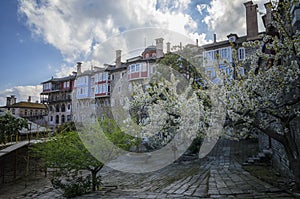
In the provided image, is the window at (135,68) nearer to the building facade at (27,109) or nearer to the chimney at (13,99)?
the building facade at (27,109)

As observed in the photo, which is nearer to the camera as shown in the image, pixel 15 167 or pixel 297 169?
pixel 297 169

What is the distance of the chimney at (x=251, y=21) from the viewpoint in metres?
20.6

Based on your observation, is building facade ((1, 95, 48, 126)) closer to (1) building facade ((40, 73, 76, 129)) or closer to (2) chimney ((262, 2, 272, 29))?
(1) building facade ((40, 73, 76, 129))

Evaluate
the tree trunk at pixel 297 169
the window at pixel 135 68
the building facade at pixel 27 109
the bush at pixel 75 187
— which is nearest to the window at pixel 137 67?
the window at pixel 135 68

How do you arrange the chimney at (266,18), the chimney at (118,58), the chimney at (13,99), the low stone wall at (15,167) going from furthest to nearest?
the chimney at (13,99) < the chimney at (118,58) < the low stone wall at (15,167) < the chimney at (266,18)

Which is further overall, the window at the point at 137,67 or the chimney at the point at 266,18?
the window at the point at 137,67

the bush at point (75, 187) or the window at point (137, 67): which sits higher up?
the window at point (137, 67)

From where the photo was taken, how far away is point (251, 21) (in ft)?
69.3

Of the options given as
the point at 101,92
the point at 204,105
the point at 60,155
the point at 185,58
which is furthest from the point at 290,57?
the point at 101,92

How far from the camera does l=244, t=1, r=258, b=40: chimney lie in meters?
20.6

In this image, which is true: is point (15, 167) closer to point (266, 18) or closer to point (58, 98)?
point (266, 18)

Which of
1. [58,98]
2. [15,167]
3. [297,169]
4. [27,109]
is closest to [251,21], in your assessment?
[297,169]

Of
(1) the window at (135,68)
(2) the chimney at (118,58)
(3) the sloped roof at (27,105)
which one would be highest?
(2) the chimney at (118,58)

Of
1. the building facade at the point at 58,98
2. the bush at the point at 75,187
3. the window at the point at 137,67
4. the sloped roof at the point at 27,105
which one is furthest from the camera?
the sloped roof at the point at 27,105
